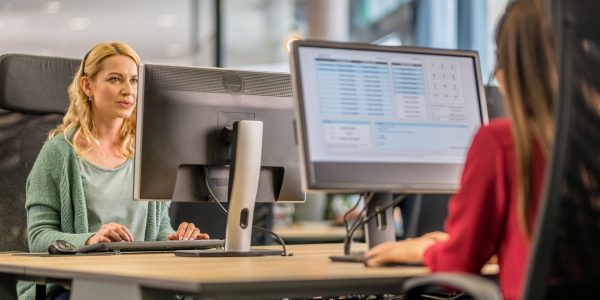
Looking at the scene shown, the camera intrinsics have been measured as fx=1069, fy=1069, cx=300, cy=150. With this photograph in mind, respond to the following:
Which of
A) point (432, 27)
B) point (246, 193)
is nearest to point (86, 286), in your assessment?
point (246, 193)

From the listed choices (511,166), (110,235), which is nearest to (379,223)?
(511,166)

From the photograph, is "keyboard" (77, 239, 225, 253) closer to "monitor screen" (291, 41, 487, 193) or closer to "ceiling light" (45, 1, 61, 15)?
"monitor screen" (291, 41, 487, 193)

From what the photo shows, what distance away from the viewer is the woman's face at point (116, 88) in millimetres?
2889

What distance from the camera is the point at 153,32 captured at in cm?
685

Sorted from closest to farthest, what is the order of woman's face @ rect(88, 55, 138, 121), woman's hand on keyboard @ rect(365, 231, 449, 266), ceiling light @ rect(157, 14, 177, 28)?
woman's hand on keyboard @ rect(365, 231, 449, 266)
woman's face @ rect(88, 55, 138, 121)
ceiling light @ rect(157, 14, 177, 28)

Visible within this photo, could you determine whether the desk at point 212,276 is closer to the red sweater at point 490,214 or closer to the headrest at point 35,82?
the red sweater at point 490,214

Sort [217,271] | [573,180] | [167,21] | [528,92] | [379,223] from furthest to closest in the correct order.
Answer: [167,21]
[379,223]
[217,271]
[528,92]
[573,180]

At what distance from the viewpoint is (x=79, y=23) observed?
650 cm

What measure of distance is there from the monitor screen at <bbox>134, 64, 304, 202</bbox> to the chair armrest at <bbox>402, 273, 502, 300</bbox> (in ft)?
2.84

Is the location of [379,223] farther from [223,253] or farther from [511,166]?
[511,166]

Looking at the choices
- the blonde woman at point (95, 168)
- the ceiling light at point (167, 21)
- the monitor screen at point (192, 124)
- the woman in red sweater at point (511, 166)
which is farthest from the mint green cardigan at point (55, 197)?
the ceiling light at point (167, 21)

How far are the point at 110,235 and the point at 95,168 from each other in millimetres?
336

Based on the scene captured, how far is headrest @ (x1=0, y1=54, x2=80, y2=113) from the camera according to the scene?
9.94ft

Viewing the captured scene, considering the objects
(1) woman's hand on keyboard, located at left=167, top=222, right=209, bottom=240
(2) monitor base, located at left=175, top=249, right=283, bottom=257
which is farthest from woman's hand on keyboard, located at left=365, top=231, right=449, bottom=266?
→ (1) woman's hand on keyboard, located at left=167, top=222, right=209, bottom=240
